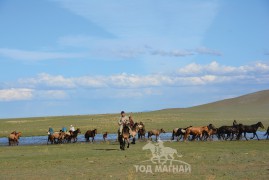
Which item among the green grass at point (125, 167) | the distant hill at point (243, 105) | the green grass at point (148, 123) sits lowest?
the green grass at point (125, 167)

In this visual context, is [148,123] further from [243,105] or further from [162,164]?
[162,164]

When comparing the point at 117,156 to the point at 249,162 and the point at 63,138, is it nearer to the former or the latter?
→ the point at 249,162

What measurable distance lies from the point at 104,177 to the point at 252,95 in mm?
89755

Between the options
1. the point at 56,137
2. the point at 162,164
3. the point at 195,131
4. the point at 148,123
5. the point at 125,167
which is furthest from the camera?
the point at 148,123

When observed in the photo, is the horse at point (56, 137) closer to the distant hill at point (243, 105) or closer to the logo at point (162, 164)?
the logo at point (162, 164)

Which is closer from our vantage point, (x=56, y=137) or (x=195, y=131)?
(x=195, y=131)

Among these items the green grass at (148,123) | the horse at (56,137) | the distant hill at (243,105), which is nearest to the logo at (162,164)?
the horse at (56,137)

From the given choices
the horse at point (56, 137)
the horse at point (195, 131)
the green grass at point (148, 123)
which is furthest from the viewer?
the green grass at point (148, 123)

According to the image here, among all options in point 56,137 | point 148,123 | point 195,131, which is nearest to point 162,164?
point 195,131

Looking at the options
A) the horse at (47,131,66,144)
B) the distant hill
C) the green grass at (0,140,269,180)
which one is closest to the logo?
the green grass at (0,140,269,180)

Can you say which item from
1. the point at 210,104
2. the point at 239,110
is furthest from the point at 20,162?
the point at 210,104

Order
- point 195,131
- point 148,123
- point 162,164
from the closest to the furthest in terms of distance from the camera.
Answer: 1. point 162,164
2. point 195,131
3. point 148,123

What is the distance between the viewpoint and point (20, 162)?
19078 mm

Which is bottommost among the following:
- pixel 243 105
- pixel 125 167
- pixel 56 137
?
pixel 125 167
